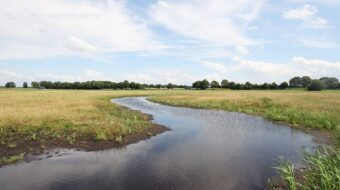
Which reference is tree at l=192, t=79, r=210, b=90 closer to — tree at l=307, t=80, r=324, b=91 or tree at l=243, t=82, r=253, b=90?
tree at l=243, t=82, r=253, b=90

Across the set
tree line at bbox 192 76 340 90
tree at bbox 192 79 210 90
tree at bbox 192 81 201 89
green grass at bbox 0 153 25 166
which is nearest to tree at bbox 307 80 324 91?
tree line at bbox 192 76 340 90

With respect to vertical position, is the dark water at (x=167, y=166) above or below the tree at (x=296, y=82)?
below

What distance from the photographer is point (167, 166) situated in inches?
574

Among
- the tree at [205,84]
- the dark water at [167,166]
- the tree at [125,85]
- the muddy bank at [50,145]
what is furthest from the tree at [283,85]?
the muddy bank at [50,145]

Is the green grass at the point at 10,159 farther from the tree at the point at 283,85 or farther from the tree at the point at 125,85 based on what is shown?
the tree at the point at 125,85

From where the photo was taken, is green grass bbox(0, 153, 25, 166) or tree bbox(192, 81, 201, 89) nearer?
green grass bbox(0, 153, 25, 166)

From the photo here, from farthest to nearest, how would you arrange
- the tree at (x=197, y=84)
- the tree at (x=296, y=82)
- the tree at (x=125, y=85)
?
the tree at (x=125, y=85) < the tree at (x=197, y=84) < the tree at (x=296, y=82)

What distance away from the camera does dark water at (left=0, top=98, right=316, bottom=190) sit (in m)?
12.1

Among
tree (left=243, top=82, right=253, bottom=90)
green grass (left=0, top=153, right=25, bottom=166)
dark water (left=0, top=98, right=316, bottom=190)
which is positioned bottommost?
dark water (left=0, top=98, right=316, bottom=190)

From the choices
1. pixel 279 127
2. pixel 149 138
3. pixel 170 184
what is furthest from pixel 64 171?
pixel 279 127

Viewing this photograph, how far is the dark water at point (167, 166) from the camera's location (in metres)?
12.1

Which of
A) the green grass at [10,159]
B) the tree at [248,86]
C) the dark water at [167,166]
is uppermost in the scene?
the tree at [248,86]

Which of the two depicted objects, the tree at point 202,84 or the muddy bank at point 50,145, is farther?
the tree at point 202,84

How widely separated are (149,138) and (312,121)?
713 inches
